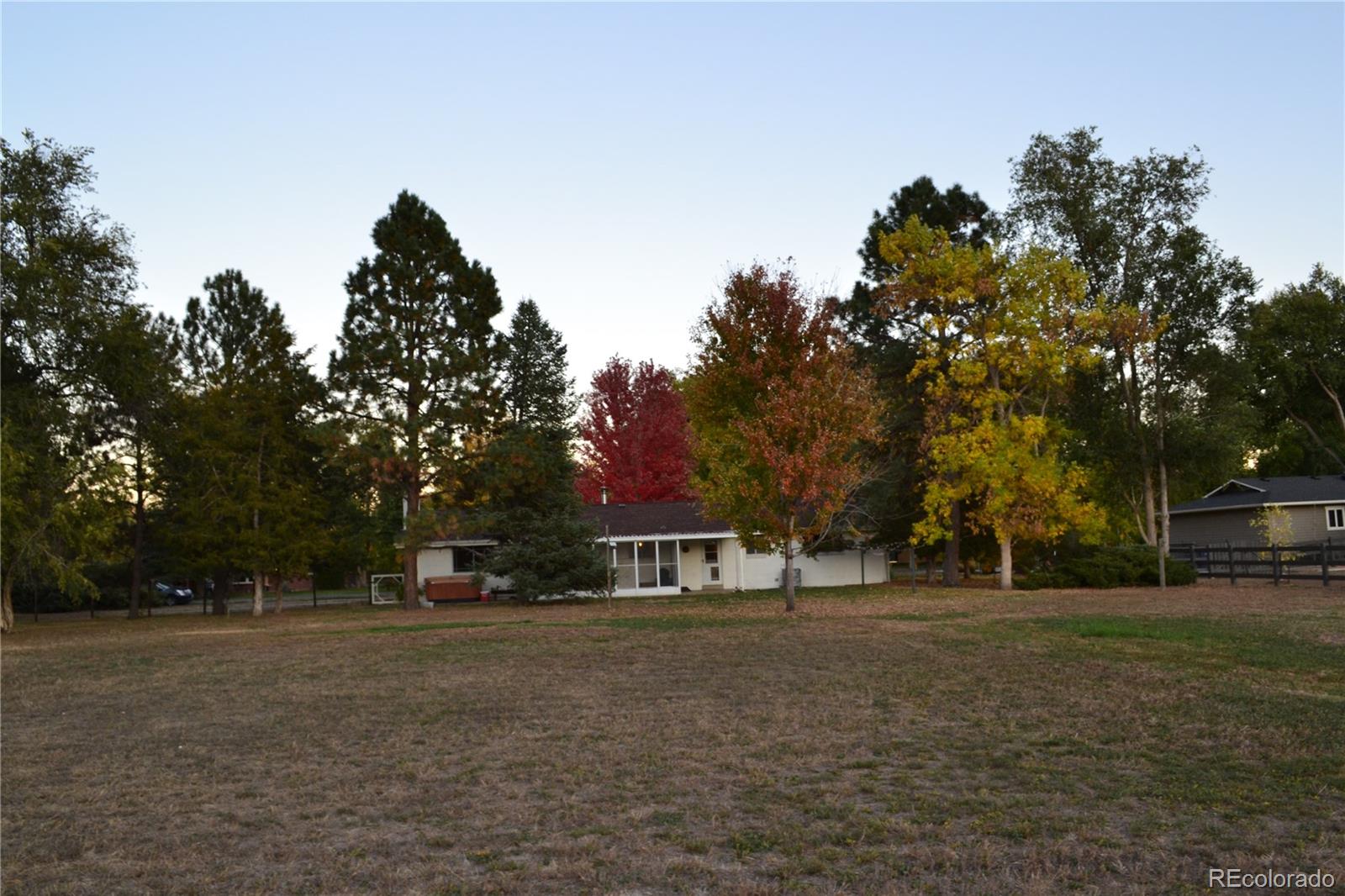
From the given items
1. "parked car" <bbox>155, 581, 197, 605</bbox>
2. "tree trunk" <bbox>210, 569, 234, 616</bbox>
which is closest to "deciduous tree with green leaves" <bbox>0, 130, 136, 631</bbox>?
"tree trunk" <bbox>210, 569, 234, 616</bbox>

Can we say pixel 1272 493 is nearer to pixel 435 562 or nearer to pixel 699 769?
pixel 435 562

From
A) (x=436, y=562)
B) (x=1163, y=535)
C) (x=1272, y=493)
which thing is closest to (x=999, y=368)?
(x=1163, y=535)

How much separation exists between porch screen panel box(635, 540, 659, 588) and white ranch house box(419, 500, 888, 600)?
0.03m

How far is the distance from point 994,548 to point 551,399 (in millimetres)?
23211

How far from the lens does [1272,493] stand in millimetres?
44969

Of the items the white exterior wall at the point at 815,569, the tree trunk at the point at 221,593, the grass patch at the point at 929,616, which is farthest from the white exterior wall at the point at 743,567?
the grass patch at the point at 929,616

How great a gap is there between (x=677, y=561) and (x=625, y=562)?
2210 millimetres

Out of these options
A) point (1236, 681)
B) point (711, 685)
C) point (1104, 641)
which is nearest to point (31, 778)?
point (711, 685)

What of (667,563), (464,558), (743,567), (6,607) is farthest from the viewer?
(743,567)

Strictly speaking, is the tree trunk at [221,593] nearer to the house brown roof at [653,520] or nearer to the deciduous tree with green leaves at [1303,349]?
the house brown roof at [653,520]

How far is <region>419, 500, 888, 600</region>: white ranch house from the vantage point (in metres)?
40.2

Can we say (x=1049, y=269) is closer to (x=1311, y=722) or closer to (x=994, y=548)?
(x=994, y=548)

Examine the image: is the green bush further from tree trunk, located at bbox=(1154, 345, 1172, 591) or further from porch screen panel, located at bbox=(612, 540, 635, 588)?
porch screen panel, located at bbox=(612, 540, 635, 588)

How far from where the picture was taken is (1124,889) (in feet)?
16.4
